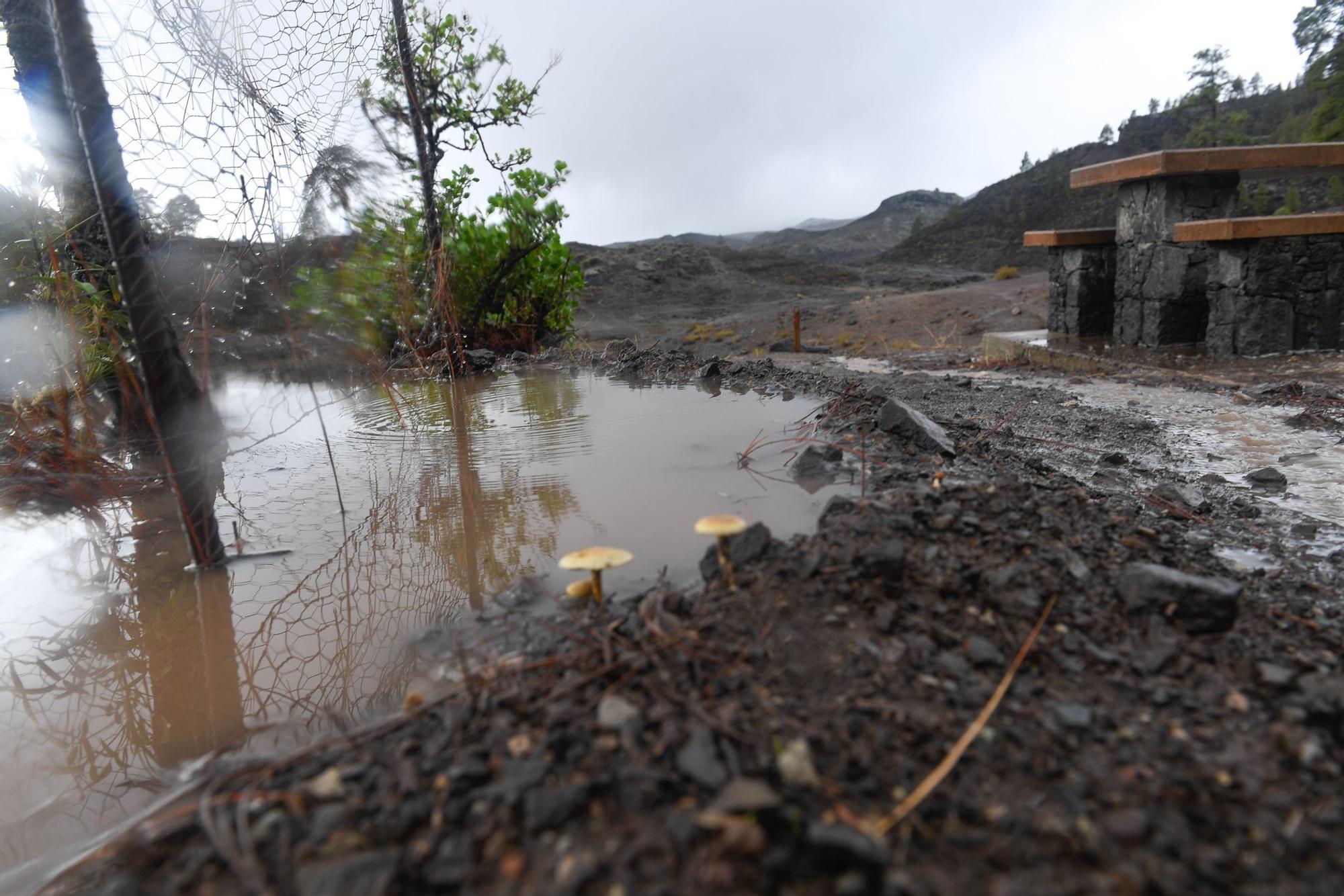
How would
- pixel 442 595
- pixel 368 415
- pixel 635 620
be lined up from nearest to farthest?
pixel 635 620
pixel 442 595
pixel 368 415

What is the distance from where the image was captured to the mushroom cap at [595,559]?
195 centimetres

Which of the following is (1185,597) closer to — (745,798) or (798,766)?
(798,766)

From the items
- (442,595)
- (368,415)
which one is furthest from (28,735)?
(368,415)

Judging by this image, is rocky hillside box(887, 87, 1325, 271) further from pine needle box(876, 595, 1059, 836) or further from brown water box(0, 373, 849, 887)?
pine needle box(876, 595, 1059, 836)

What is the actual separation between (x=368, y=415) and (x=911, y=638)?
5283 mm

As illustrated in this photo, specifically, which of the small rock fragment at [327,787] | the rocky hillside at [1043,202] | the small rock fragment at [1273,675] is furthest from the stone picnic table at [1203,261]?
the rocky hillside at [1043,202]

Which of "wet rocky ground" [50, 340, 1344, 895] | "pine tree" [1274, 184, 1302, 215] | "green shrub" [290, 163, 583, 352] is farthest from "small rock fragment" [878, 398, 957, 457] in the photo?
"pine tree" [1274, 184, 1302, 215]

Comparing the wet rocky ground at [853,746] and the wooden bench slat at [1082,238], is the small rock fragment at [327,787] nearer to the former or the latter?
the wet rocky ground at [853,746]

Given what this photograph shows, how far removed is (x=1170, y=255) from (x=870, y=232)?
4064 cm

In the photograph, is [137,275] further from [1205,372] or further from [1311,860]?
[1205,372]

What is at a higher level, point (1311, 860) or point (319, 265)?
point (319, 265)

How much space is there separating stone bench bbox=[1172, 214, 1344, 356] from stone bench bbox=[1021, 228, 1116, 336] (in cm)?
170

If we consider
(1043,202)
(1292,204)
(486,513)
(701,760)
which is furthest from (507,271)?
(1043,202)

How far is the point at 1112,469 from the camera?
3.70m
